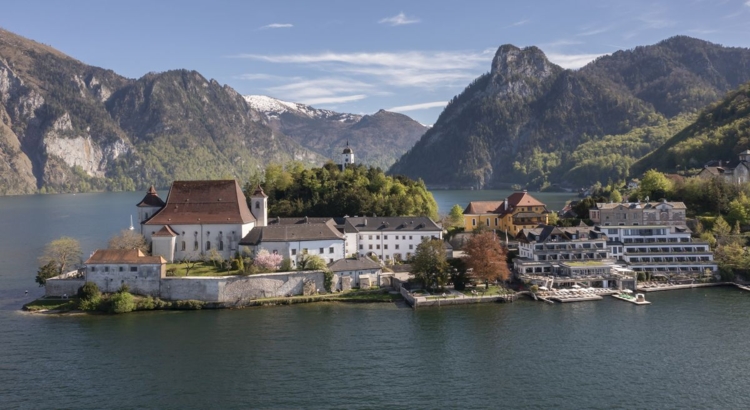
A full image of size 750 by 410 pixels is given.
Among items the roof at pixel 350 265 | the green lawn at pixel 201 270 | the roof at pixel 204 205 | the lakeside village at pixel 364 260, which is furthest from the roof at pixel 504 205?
the green lawn at pixel 201 270

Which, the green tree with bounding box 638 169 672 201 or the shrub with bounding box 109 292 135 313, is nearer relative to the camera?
the shrub with bounding box 109 292 135 313

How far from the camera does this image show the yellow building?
66375 mm

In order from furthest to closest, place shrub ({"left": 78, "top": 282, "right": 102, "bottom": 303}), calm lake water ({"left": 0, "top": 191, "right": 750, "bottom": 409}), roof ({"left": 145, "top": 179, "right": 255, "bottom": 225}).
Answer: roof ({"left": 145, "top": 179, "right": 255, "bottom": 225}) < shrub ({"left": 78, "top": 282, "right": 102, "bottom": 303}) < calm lake water ({"left": 0, "top": 191, "right": 750, "bottom": 409})

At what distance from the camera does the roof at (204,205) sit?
182ft

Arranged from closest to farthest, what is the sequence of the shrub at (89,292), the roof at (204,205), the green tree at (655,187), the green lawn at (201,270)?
the shrub at (89,292)
the green lawn at (201,270)
the roof at (204,205)
the green tree at (655,187)

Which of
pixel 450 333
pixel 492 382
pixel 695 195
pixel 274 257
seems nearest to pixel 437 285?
pixel 450 333

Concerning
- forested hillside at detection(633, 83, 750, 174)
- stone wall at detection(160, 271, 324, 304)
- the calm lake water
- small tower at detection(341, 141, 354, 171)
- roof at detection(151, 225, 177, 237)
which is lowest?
the calm lake water

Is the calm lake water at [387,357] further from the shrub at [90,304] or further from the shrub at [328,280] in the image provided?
the shrub at [328,280]

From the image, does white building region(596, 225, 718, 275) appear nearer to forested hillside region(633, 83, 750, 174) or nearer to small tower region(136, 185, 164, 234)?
small tower region(136, 185, 164, 234)

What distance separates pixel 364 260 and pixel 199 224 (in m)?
15.8

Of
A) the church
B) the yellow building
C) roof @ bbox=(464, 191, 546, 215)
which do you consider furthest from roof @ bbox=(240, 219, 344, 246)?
roof @ bbox=(464, 191, 546, 215)

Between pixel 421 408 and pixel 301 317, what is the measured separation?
17501 mm

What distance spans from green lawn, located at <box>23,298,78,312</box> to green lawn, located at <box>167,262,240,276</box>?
789cm

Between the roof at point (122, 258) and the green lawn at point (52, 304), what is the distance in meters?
3.37
